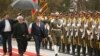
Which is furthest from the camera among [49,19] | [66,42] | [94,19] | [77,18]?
[49,19]

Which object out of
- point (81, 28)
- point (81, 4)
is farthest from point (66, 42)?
point (81, 4)

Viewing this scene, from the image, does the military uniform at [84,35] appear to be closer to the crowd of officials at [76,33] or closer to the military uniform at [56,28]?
the crowd of officials at [76,33]

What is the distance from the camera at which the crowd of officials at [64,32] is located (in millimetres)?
20594

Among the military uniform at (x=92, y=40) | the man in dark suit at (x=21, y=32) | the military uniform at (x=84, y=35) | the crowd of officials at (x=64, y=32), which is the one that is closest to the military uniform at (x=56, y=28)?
the crowd of officials at (x=64, y=32)

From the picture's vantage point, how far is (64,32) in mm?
23547

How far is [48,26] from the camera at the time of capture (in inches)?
949

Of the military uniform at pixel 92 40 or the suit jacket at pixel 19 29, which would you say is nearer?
the military uniform at pixel 92 40

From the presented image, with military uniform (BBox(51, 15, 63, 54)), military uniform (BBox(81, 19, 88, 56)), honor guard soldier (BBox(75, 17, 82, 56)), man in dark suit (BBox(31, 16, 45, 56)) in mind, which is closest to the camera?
military uniform (BBox(81, 19, 88, 56))

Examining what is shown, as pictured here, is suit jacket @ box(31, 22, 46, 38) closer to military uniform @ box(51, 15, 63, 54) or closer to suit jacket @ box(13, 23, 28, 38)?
suit jacket @ box(13, 23, 28, 38)

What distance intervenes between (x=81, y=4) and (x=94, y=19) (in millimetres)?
48098

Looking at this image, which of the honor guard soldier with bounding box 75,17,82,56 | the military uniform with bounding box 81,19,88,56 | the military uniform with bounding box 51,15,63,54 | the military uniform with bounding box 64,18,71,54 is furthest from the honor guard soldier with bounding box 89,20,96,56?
the military uniform with bounding box 64,18,71,54

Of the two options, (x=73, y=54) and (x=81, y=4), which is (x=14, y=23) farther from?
(x=81, y=4)

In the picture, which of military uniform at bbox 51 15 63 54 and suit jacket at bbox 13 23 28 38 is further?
military uniform at bbox 51 15 63 54

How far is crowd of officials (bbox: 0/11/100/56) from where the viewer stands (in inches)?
811
